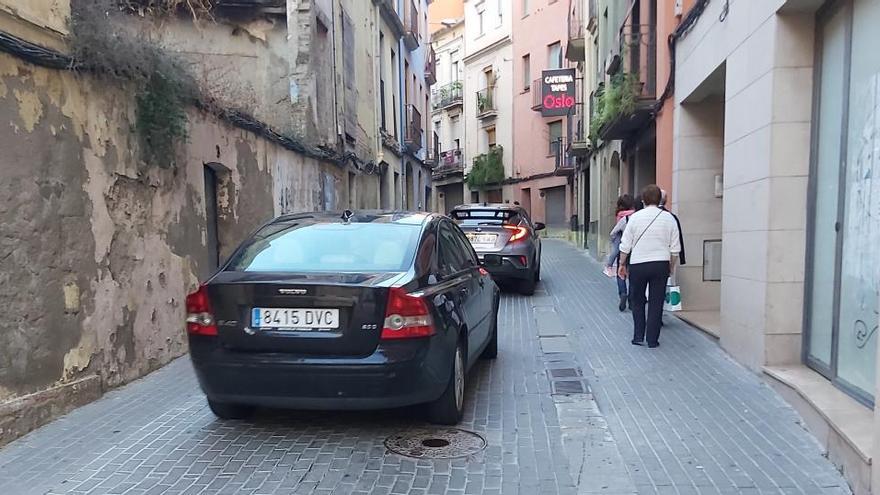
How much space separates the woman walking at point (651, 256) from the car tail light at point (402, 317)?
11.1 ft

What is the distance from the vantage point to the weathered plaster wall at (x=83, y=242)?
3961mm

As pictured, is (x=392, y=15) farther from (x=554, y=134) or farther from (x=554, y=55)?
(x=554, y=134)

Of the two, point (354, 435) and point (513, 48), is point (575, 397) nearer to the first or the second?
point (354, 435)

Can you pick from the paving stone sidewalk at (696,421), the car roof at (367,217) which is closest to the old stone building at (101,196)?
the car roof at (367,217)

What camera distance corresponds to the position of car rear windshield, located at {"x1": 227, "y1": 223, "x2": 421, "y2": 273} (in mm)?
4035

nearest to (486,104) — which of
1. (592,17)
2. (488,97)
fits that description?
(488,97)

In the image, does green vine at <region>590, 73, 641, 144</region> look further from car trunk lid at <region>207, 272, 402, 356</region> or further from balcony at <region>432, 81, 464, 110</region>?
balcony at <region>432, 81, 464, 110</region>

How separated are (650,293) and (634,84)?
4542 mm

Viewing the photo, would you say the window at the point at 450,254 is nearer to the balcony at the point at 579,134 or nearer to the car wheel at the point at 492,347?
the car wheel at the point at 492,347

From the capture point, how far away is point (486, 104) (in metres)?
35.2

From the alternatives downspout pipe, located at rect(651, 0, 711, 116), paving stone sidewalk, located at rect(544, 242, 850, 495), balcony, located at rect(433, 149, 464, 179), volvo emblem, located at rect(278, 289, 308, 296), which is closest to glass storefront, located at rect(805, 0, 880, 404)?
paving stone sidewalk, located at rect(544, 242, 850, 495)

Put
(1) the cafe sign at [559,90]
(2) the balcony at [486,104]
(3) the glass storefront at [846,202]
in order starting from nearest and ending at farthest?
(3) the glass storefront at [846,202] < (1) the cafe sign at [559,90] < (2) the balcony at [486,104]

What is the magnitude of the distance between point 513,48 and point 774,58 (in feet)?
95.7

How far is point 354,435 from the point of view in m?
4.00
